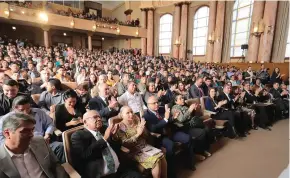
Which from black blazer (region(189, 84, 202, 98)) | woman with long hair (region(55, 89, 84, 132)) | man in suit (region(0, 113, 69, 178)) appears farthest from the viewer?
black blazer (region(189, 84, 202, 98))

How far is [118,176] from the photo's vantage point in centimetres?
156

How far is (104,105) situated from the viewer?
2367 mm

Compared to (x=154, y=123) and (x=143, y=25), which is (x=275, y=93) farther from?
(x=143, y=25)

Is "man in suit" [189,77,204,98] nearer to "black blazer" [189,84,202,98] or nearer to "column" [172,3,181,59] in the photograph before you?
"black blazer" [189,84,202,98]

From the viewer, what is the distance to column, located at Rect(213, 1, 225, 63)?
10559 mm

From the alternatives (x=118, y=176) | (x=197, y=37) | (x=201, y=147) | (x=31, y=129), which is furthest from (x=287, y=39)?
(x=31, y=129)

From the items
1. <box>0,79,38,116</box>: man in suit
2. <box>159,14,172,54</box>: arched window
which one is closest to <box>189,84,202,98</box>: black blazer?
<box>0,79,38,116</box>: man in suit

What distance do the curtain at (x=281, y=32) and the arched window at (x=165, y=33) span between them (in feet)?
24.4

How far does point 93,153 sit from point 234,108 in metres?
2.94

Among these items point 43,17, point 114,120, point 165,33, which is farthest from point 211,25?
point 114,120

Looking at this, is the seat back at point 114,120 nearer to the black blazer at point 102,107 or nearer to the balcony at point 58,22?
the black blazer at point 102,107

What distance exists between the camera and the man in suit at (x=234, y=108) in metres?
3.14

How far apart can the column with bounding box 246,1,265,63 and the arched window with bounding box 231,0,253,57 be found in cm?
92

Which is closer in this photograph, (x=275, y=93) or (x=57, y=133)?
(x=57, y=133)
